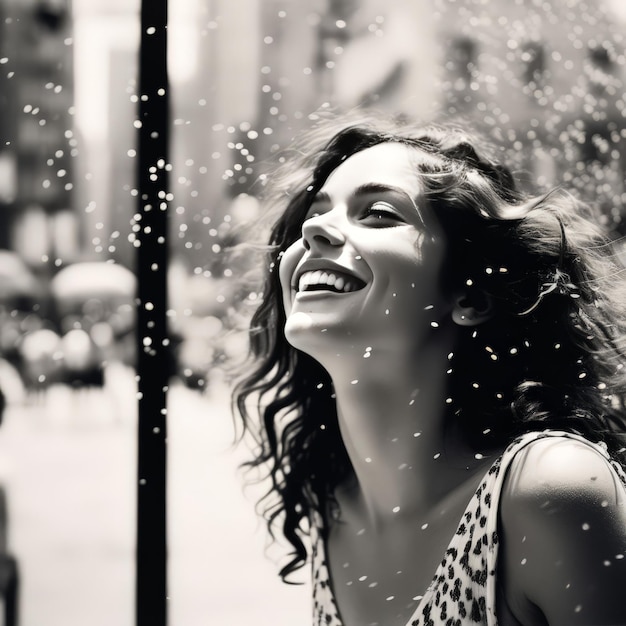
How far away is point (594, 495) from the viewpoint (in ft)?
2.42

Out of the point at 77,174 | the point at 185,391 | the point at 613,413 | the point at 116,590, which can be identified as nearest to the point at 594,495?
the point at 613,413

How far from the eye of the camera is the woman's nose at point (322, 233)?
89 centimetres

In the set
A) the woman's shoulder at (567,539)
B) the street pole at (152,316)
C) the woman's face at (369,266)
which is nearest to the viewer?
the woman's shoulder at (567,539)

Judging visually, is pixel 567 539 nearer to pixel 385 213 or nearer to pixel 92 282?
pixel 385 213

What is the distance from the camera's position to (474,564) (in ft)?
2.69

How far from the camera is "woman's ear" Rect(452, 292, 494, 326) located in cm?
93

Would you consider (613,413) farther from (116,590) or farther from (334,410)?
(116,590)

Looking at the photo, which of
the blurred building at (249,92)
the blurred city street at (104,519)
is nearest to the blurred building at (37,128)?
the blurred building at (249,92)

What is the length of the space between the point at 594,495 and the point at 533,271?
316 millimetres

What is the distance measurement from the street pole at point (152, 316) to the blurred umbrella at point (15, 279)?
0.18 meters

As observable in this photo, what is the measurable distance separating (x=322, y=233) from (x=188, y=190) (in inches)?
10.5

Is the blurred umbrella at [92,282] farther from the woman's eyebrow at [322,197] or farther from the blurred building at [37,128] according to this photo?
the woman's eyebrow at [322,197]

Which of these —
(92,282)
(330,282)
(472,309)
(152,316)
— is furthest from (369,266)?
(92,282)

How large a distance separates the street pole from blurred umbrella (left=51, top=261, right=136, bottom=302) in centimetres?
5
